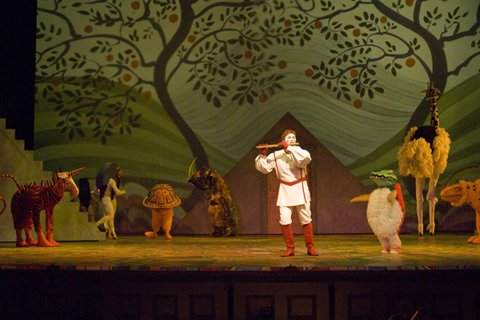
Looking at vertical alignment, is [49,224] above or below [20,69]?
below

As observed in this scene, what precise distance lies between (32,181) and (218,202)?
273 cm

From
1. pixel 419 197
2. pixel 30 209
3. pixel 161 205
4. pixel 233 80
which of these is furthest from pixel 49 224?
pixel 419 197

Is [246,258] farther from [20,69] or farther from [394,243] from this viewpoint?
[20,69]

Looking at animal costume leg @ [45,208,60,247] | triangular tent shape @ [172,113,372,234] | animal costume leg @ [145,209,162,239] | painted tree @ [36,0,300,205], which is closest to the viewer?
animal costume leg @ [45,208,60,247]

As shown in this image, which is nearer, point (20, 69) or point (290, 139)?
point (290, 139)

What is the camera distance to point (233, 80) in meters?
8.13

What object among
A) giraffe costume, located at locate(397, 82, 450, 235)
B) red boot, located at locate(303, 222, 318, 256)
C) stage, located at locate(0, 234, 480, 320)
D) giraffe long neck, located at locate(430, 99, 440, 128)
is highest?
giraffe long neck, located at locate(430, 99, 440, 128)

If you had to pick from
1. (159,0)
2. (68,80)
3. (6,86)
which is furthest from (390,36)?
(6,86)

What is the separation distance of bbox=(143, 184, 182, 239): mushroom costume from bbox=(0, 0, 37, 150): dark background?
266 cm

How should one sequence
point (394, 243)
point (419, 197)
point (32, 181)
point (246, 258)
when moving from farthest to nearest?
point (419, 197) < point (32, 181) < point (394, 243) < point (246, 258)

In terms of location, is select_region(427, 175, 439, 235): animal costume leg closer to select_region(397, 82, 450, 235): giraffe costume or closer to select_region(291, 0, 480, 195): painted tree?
select_region(397, 82, 450, 235): giraffe costume

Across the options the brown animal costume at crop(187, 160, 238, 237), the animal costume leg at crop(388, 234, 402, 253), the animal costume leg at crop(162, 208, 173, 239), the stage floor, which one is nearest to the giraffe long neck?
the stage floor

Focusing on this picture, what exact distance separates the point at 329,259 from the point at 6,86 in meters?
6.53

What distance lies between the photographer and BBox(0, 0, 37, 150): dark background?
8.19 meters
